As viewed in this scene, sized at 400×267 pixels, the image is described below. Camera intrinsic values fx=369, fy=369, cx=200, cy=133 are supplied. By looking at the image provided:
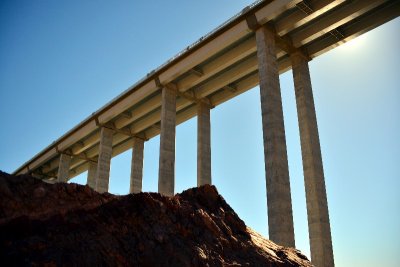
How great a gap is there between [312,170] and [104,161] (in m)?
23.4

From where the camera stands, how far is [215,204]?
708cm

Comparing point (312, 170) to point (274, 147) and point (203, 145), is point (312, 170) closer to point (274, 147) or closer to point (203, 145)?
point (274, 147)

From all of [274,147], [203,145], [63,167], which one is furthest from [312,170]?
[63,167]

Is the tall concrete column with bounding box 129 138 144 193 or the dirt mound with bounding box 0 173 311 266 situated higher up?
the tall concrete column with bounding box 129 138 144 193

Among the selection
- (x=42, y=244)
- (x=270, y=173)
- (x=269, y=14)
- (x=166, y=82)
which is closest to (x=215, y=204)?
(x=42, y=244)

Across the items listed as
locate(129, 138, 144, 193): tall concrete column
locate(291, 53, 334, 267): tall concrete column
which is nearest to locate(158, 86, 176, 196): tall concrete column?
locate(129, 138, 144, 193): tall concrete column

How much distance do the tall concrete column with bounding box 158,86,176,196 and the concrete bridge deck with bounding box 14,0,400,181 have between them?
1396 millimetres

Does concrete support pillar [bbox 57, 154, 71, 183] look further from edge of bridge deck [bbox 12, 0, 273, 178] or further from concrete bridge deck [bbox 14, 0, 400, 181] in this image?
concrete bridge deck [bbox 14, 0, 400, 181]

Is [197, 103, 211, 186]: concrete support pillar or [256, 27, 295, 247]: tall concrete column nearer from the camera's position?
[256, 27, 295, 247]: tall concrete column

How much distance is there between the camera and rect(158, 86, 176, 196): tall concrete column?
1160 inches

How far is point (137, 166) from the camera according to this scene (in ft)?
135

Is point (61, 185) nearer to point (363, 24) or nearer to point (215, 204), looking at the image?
point (215, 204)

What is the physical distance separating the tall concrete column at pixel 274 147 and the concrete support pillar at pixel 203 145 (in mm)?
10235

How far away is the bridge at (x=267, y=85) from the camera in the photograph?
21.9m
